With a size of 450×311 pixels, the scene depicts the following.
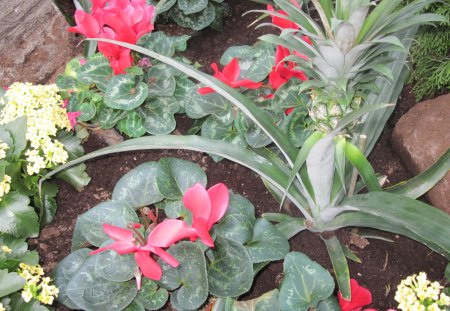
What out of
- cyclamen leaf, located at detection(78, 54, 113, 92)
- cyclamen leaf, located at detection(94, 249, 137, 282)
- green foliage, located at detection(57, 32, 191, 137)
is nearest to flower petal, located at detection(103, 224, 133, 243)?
cyclamen leaf, located at detection(94, 249, 137, 282)

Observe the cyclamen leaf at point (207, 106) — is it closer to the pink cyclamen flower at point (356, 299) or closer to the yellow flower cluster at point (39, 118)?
the yellow flower cluster at point (39, 118)

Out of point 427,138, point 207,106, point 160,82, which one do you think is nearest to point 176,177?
point 207,106

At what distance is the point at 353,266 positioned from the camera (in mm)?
1749

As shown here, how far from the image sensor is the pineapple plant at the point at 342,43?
3.87ft

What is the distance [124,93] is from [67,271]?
0.59m

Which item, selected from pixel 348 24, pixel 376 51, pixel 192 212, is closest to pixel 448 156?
pixel 376 51

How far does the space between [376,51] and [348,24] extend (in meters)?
0.18

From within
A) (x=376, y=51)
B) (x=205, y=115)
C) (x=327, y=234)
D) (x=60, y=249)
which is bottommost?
(x=327, y=234)

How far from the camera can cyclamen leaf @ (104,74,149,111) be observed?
5.85 ft

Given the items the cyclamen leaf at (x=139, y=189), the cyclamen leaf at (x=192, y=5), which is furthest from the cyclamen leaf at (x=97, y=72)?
the cyclamen leaf at (x=192, y=5)

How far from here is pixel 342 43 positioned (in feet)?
3.95

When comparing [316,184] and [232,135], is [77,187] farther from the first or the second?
[316,184]

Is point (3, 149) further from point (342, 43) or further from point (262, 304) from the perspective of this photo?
point (342, 43)

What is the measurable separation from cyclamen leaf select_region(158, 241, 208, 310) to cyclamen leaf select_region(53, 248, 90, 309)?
0.82 ft
